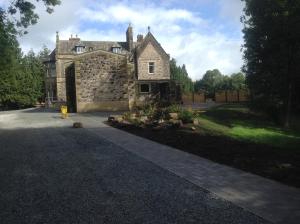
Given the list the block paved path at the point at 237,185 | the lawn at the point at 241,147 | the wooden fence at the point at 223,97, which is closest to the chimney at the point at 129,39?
the wooden fence at the point at 223,97

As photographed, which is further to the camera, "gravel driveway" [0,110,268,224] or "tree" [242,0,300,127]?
"tree" [242,0,300,127]

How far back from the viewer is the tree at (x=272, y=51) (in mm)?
28188

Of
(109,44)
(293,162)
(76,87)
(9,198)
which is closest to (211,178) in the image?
(293,162)

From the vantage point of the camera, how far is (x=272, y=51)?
30.9 m

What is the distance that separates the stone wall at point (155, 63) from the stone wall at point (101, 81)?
16.5 m

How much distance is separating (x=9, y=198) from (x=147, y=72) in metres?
50.8

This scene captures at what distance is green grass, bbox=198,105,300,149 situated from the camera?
22547 millimetres

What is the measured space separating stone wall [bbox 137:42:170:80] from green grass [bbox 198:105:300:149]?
79.7ft

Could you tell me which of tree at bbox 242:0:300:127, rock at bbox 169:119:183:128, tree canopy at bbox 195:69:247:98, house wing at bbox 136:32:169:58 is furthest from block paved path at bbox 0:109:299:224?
tree canopy at bbox 195:69:247:98

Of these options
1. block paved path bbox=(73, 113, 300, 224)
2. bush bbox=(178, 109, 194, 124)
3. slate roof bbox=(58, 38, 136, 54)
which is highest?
slate roof bbox=(58, 38, 136, 54)

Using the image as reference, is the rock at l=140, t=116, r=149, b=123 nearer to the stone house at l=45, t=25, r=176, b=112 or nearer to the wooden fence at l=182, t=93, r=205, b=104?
the stone house at l=45, t=25, r=176, b=112

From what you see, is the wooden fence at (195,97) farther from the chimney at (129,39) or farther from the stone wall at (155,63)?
the chimney at (129,39)

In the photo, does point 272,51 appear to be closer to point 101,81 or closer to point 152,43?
point 101,81

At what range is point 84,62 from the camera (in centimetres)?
4069
